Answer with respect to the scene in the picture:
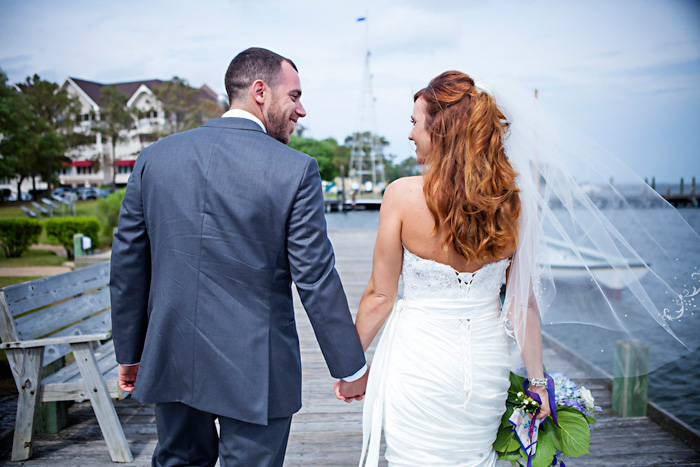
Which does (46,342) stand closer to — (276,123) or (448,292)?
(276,123)

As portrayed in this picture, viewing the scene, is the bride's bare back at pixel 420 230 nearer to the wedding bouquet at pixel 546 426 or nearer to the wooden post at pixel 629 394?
the wedding bouquet at pixel 546 426

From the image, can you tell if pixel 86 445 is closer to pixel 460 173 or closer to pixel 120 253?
pixel 120 253

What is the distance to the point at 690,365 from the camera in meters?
9.04

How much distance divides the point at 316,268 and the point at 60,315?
110 inches

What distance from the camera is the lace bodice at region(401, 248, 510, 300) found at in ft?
5.70

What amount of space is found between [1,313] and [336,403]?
7.53 feet

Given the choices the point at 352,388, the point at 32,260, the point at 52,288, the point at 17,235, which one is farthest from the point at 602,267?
the point at 32,260

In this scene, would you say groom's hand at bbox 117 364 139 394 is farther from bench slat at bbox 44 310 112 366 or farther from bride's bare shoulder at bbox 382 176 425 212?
bench slat at bbox 44 310 112 366

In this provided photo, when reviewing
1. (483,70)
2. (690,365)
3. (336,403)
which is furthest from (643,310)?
(690,365)

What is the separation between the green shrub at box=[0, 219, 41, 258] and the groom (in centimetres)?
513

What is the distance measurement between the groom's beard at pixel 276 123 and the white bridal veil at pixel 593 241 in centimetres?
80

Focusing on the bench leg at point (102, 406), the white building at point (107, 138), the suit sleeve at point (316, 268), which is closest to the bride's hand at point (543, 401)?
the suit sleeve at point (316, 268)

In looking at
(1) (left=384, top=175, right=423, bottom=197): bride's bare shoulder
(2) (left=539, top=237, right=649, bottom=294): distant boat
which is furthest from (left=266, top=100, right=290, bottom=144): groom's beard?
(2) (left=539, top=237, right=649, bottom=294): distant boat

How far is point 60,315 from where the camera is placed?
3.42m
